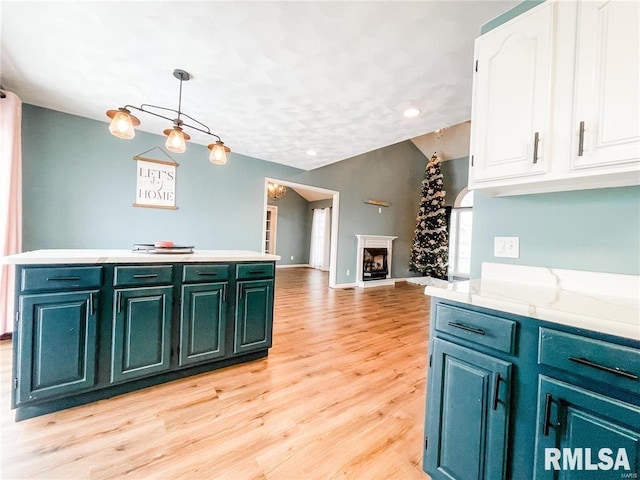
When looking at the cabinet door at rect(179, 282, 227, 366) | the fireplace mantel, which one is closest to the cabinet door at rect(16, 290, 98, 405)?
the cabinet door at rect(179, 282, 227, 366)

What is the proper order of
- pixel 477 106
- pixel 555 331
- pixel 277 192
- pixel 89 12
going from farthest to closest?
pixel 277 192 < pixel 89 12 < pixel 477 106 < pixel 555 331

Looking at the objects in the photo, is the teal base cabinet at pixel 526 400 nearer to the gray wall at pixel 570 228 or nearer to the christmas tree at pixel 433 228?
the gray wall at pixel 570 228

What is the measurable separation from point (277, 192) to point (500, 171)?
7672mm

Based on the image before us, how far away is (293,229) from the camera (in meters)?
9.57

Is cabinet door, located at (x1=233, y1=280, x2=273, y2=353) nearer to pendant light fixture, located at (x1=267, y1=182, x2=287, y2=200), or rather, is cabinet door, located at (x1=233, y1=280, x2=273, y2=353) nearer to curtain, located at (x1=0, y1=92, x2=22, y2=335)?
curtain, located at (x1=0, y1=92, x2=22, y2=335)

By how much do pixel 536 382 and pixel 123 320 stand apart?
7.26ft

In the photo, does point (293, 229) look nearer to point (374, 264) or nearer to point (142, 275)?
point (374, 264)

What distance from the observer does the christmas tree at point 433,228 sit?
6891 millimetres

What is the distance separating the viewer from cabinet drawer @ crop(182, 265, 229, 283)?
6.56ft

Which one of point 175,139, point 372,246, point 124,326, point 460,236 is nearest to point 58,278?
point 124,326

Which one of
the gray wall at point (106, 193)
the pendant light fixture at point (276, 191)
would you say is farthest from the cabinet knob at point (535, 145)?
the pendant light fixture at point (276, 191)

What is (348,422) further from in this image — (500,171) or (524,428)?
(500,171)

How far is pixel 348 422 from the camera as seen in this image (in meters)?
1.65

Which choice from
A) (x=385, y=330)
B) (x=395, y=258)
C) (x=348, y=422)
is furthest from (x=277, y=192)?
(x=348, y=422)
